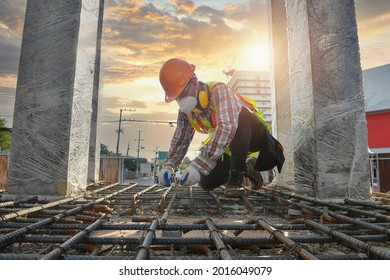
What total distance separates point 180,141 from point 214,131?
32.0 inches

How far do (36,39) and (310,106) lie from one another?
2896mm

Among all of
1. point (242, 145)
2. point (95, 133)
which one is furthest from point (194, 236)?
point (95, 133)

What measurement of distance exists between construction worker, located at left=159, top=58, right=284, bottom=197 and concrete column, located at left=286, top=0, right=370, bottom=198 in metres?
0.39

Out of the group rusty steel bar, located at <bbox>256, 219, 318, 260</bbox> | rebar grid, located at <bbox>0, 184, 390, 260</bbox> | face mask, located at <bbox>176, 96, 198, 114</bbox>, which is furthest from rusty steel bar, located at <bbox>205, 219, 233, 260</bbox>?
face mask, located at <bbox>176, 96, 198, 114</bbox>

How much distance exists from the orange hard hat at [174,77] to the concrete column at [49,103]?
1141 mm

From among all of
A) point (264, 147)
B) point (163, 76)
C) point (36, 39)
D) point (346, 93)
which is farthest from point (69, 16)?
point (346, 93)

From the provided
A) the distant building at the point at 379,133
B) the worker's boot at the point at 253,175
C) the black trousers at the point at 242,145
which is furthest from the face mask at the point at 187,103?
the distant building at the point at 379,133

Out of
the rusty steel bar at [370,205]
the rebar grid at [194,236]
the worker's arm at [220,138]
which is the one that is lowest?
the rebar grid at [194,236]

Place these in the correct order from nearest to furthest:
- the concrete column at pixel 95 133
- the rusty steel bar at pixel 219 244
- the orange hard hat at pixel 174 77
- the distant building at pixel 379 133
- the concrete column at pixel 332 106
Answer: the rusty steel bar at pixel 219 244 < the orange hard hat at pixel 174 77 < the concrete column at pixel 332 106 < the concrete column at pixel 95 133 < the distant building at pixel 379 133

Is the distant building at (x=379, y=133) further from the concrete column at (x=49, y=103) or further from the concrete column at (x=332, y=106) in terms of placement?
the concrete column at (x=49, y=103)

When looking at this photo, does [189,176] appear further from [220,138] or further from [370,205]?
[370,205]

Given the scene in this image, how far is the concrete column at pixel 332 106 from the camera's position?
8.80 feet

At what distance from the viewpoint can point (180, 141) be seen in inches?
116
